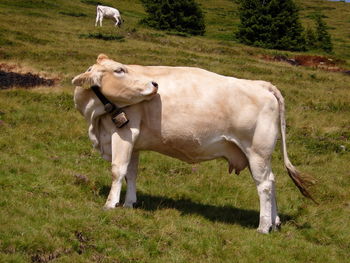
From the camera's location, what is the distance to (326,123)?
1936 cm

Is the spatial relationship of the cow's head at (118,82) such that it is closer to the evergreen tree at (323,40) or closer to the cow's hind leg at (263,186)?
the cow's hind leg at (263,186)

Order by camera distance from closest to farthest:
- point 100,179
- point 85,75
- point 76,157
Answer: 1. point 85,75
2. point 100,179
3. point 76,157

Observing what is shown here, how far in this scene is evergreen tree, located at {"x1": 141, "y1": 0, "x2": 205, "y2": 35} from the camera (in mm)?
57156

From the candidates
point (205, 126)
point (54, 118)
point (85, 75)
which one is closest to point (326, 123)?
point (54, 118)

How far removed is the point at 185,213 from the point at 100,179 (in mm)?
2244

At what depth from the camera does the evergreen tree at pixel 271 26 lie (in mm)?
54375

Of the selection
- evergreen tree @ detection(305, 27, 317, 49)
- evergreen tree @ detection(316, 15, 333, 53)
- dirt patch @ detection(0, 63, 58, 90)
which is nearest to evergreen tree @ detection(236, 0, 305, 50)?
evergreen tree @ detection(316, 15, 333, 53)

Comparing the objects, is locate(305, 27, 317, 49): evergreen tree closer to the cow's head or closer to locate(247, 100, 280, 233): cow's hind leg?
locate(247, 100, 280, 233): cow's hind leg

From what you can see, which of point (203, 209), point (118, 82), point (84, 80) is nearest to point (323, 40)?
point (203, 209)

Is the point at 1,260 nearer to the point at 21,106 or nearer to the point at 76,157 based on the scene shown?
the point at 76,157

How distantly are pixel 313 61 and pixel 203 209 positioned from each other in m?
33.9

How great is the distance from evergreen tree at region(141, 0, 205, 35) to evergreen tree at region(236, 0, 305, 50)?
495 cm

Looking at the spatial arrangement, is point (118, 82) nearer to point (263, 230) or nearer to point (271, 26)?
point (263, 230)

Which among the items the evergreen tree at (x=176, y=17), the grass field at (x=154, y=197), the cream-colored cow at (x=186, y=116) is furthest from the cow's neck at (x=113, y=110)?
the evergreen tree at (x=176, y=17)
